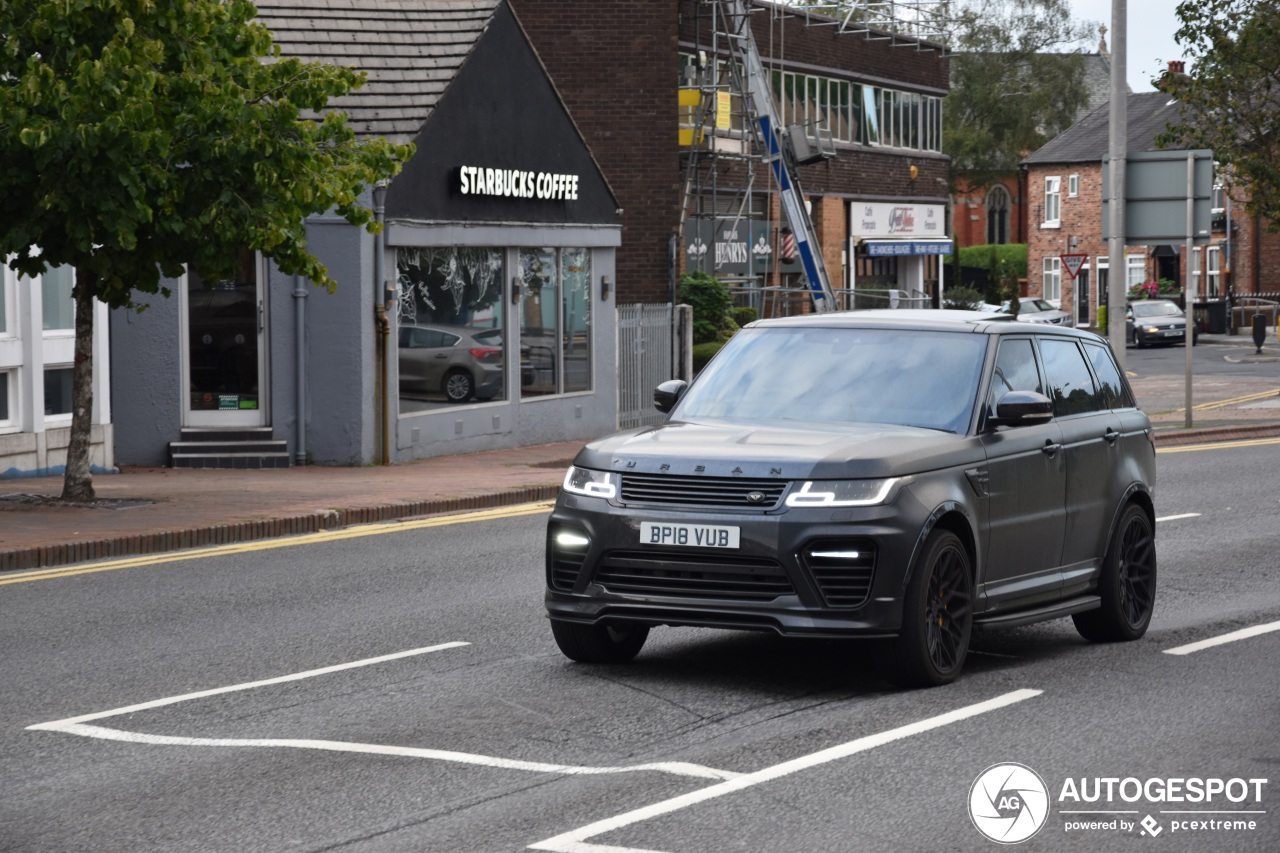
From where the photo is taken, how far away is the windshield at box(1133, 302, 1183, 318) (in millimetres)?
58281

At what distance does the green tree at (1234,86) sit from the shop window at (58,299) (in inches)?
950

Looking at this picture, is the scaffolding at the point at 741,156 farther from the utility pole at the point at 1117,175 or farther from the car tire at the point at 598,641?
the car tire at the point at 598,641

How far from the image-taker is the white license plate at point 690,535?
791 cm

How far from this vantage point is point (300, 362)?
69.4 ft

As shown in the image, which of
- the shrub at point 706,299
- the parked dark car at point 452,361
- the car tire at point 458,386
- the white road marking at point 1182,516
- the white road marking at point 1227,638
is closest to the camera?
the white road marking at point 1227,638

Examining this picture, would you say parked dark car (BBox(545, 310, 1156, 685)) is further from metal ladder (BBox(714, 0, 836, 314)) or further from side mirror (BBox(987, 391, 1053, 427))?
metal ladder (BBox(714, 0, 836, 314))

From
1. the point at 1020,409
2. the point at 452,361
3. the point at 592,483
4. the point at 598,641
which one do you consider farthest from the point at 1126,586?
the point at 452,361

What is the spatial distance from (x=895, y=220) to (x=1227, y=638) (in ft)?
160

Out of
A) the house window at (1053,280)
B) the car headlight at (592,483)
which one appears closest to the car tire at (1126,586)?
the car headlight at (592,483)

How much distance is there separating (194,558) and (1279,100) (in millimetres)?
31004

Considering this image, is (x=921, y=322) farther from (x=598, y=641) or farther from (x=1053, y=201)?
(x=1053, y=201)

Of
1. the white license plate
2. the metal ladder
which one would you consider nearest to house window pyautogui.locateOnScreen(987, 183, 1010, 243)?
the metal ladder

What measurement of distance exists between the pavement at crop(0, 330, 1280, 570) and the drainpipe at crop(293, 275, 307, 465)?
331 millimetres

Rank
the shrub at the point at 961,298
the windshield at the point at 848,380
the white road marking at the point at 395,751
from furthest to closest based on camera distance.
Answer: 1. the shrub at the point at 961,298
2. the windshield at the point at 848,380
3. the white road marking at the point at 395,751
